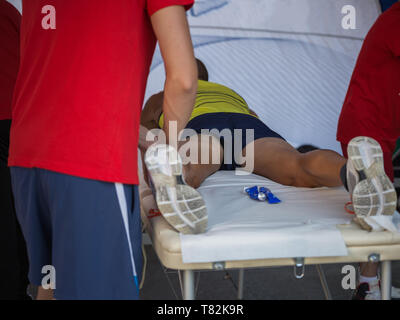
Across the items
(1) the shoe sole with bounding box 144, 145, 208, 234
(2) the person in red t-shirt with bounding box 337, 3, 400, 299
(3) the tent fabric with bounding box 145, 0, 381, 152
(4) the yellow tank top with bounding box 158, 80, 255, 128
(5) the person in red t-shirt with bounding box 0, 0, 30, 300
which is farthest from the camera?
(3) the tent fabric with bounding box 145, 0, 381, 152

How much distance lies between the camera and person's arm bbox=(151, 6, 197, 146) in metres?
0.91

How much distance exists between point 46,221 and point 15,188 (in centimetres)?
10

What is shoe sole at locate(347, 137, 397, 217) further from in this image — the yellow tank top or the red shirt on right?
the yellow tank top

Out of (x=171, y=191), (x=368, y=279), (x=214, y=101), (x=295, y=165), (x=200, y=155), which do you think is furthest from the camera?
(x=214, y=101)

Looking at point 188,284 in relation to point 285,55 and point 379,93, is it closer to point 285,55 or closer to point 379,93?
point 379,93

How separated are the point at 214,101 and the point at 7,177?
97cm

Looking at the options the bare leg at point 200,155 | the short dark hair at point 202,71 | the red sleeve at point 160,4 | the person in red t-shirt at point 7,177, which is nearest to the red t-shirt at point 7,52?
the person in red t-shirt at point 7,177

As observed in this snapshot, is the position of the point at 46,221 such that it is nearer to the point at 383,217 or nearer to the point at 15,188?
the point at 15,188

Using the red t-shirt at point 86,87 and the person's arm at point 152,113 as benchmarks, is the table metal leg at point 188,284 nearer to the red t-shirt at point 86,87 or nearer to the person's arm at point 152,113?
the red t-shirt at point 86,87

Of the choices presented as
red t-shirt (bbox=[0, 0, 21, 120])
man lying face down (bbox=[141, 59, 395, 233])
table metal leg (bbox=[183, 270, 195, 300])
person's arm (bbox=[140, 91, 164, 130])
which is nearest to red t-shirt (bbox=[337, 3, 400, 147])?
man lying face down (bbox=[141, 59, 395, 233])

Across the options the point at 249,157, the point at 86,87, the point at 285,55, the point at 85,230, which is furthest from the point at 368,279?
the point at 285,55

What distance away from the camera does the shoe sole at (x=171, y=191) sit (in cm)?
102

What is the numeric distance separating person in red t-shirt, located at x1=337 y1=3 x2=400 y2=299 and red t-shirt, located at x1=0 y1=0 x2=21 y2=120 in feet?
4.05

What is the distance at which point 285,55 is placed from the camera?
2688mm
